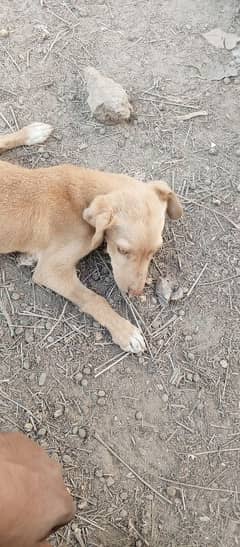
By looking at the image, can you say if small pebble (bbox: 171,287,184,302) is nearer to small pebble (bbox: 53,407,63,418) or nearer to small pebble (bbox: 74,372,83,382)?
small pebble (bbox: 74,372,83,382)

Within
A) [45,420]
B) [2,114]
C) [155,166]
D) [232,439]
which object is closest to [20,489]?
[45,420]

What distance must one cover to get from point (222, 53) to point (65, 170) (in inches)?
83.5

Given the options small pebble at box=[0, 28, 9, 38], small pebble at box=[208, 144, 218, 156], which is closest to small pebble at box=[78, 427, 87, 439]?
small pebble at box=[208, 144, 218, 156]

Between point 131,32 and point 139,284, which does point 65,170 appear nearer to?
point 139,284

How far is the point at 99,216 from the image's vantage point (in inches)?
180

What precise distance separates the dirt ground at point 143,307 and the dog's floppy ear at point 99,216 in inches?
22.3

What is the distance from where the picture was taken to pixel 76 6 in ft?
20.7

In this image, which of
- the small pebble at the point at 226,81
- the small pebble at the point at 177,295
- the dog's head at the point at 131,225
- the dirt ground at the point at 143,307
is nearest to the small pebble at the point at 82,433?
the dirt ground at the point at 143,307

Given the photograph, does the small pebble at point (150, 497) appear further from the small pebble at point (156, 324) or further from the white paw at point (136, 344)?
the small pebble at point (156, 324)

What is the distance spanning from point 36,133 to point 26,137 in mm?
85

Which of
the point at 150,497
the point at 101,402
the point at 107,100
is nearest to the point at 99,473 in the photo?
the point at 150,497

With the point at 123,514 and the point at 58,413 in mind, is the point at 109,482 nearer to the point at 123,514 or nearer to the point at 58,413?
the point at 123,514

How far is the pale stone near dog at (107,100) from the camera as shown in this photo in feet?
18.3

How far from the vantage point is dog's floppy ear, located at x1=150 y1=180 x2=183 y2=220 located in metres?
4.76
